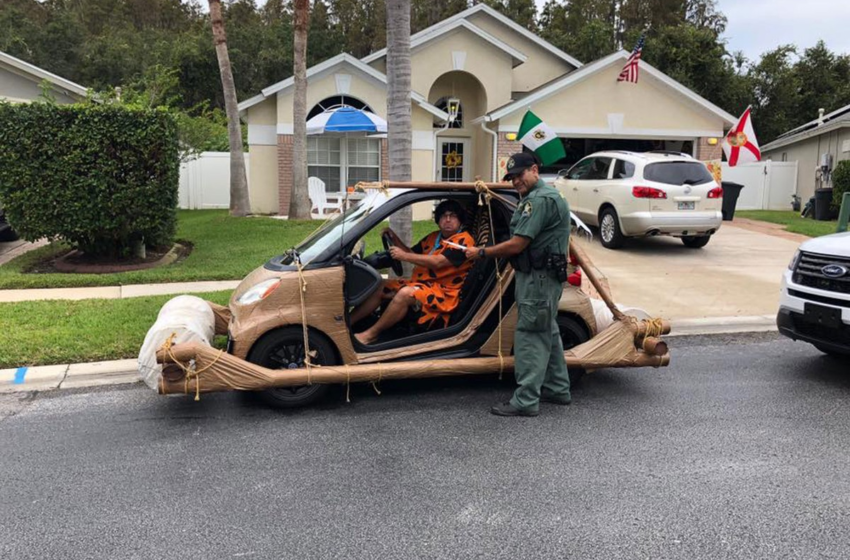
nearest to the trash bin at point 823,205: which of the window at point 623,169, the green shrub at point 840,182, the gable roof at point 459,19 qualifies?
the green shrub at point 840,182

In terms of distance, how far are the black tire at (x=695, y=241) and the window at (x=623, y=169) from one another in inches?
65.4

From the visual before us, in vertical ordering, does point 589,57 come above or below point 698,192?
above

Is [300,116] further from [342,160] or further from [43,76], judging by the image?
[43,76]

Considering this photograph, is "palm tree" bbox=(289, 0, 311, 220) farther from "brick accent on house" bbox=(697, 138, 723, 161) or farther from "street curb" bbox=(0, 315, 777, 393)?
"brick accent on house" bbox=(697, 138, 723, 161)

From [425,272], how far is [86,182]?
6.16 metres

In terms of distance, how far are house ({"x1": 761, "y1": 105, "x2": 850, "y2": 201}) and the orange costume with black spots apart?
20177 millimetres

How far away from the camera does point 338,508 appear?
3537 millimetres

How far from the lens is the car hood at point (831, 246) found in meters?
5.44

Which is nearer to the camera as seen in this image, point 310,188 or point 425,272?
point 425,272

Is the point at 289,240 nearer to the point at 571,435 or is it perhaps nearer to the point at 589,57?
the point at 571,435

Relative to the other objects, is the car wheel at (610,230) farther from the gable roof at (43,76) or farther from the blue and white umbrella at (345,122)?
the gable roof at (43,76)

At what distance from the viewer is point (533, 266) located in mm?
4719

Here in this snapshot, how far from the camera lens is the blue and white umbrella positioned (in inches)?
620

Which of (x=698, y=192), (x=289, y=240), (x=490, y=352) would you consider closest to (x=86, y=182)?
(x=289, y=240)
